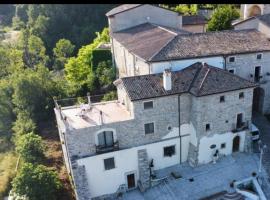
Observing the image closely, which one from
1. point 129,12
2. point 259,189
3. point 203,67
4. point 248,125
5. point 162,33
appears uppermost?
point 129,12

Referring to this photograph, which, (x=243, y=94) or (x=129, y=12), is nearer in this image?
(x=243, y=94)

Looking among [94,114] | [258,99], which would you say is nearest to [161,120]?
[94,114]

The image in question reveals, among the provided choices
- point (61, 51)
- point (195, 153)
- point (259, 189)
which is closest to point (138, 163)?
point (195, 153)

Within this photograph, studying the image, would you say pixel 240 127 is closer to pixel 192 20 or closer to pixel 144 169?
pixel 144 169

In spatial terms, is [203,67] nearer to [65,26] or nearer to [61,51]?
[61,51]

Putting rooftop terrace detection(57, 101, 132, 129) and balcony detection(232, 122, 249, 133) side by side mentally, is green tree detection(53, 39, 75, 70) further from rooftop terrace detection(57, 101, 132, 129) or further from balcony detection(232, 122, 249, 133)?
balcony detection(232, 122, 249, 133)

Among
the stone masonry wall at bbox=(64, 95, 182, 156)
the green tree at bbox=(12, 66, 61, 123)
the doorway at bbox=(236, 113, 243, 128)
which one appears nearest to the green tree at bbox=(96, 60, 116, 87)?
the green tree at bbox=(12, 66, 61, 123)
